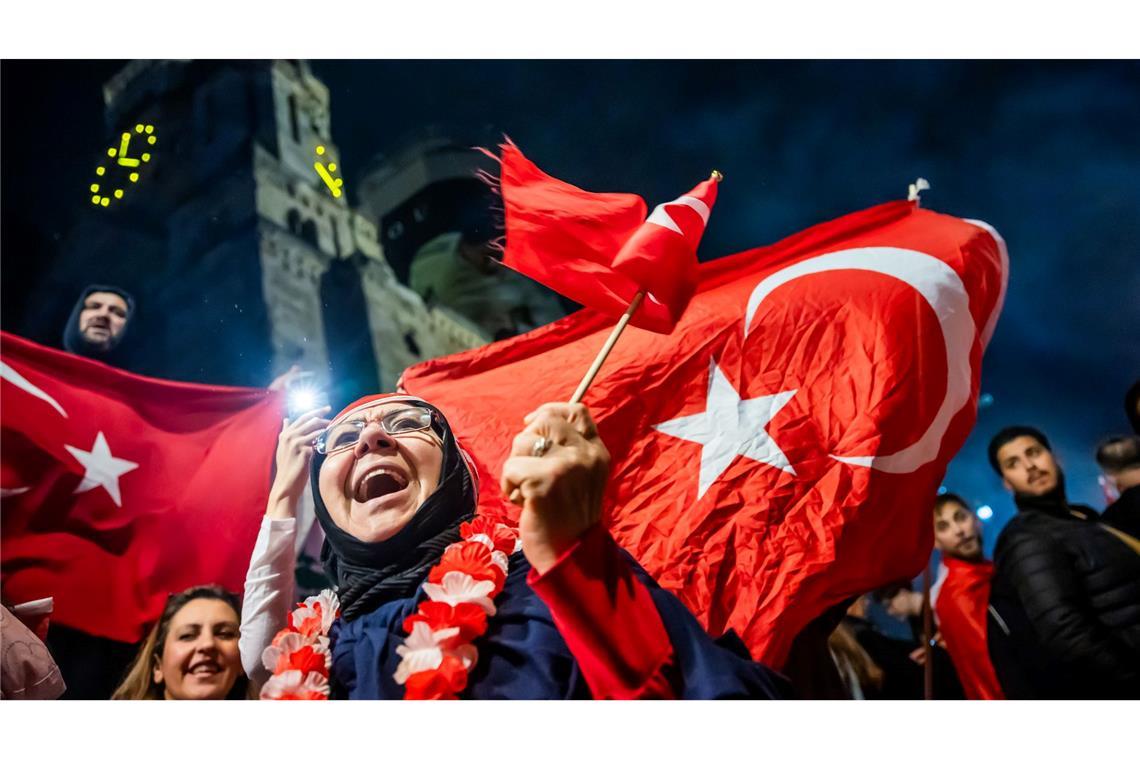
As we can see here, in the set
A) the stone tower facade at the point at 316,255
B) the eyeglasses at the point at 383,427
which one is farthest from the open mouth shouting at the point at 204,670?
the stone tower facade at the point at 316,255

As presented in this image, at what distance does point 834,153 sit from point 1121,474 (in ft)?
5.41

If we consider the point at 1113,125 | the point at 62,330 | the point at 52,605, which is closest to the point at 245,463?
the point at 52,605

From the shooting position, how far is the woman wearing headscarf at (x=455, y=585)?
206 cm

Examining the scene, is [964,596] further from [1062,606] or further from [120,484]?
[120,484]

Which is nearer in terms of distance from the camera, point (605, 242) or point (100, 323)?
point (605, 242)

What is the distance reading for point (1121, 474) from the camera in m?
3.31

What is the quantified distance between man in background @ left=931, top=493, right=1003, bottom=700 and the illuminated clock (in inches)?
138

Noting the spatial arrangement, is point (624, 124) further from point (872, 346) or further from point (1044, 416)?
point (1044, 416)

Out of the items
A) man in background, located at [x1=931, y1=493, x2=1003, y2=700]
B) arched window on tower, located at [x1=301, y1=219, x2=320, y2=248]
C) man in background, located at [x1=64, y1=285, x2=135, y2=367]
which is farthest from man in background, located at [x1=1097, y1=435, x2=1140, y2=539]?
man in background, located at [x1=64, y1=285, x2=135, y2=367]

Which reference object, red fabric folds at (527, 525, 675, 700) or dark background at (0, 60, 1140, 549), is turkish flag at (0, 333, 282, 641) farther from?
red fabric folds at (527, 525, 675, 700)

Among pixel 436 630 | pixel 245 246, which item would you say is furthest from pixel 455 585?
pixel 245 246

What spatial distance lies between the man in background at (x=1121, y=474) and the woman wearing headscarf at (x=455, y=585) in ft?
5.65

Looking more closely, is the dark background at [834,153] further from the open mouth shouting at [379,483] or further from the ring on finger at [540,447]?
the ring on finger at [540,447]

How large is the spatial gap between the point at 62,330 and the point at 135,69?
3.69 ft
